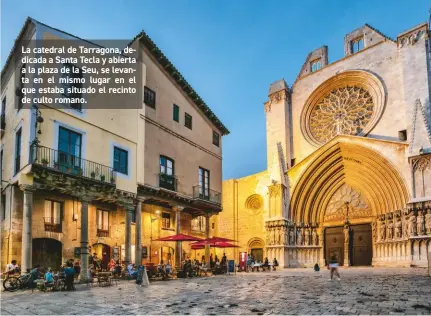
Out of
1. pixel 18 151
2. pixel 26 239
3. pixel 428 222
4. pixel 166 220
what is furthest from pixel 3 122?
pixel 428 222

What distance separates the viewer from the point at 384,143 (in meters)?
25.4

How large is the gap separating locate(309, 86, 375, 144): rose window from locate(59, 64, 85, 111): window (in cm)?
1775

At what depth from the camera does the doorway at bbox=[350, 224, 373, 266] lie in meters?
27.2

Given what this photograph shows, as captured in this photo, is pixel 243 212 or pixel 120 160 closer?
pixel 120 160

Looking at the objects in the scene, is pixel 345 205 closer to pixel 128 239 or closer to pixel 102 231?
pixel 128 239

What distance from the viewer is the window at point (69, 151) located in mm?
16641

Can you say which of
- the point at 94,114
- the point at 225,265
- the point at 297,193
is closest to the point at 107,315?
the point at 94,114

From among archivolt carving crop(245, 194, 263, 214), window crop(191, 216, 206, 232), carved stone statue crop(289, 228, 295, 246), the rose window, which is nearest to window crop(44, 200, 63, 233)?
window crop(191, 216, 206, 232)

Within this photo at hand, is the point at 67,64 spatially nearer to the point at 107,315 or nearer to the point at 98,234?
the point at 98,234

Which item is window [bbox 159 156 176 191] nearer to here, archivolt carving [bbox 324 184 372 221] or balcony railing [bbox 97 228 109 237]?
balcony railing [bbox 97 228 109 237]

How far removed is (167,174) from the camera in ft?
74.9

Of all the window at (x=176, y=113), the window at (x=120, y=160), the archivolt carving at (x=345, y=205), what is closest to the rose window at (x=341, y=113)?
the archivolt carving at (x=345, y=205)

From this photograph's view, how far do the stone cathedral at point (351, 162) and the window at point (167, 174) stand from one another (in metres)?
9.40

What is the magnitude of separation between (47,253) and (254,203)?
2006 cm
